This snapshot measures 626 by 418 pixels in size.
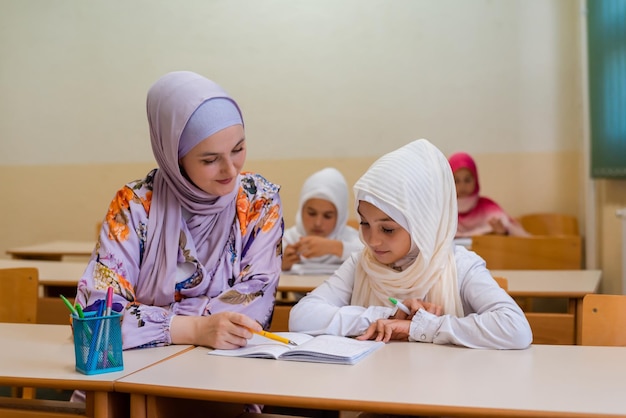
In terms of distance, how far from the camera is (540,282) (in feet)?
9.57

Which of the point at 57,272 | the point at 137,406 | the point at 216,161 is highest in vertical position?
the point at 216,161

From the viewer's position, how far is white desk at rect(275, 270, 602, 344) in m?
2.56

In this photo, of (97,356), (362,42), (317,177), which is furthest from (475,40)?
(97,356)

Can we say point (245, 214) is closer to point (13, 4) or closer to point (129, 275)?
point (129, 275)

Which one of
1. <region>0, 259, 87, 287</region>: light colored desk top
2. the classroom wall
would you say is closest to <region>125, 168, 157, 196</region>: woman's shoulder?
<region>0, 259, 87, 287</region>: light colored desk top

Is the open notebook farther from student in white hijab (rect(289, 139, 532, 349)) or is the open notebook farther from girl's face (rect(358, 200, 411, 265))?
girl's face (rect(358, 200, 411, 265))

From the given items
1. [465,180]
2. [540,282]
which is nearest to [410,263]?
[540,282]

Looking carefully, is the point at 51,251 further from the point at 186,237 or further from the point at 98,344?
the point at 98,344

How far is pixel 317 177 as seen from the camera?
157 inches

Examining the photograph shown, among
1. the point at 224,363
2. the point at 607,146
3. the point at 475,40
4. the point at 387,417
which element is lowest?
the point at 387,417

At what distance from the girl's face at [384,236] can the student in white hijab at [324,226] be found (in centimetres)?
142

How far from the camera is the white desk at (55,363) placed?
1.50 m

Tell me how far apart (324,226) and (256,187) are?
1.63m

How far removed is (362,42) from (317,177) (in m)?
1.69
